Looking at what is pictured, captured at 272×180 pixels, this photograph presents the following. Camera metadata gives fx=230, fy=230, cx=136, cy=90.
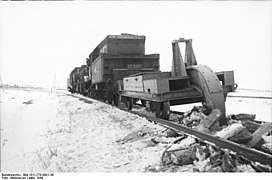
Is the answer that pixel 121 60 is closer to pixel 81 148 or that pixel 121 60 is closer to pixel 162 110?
pixel 162 110

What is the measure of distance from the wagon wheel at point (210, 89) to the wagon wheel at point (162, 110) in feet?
2.79

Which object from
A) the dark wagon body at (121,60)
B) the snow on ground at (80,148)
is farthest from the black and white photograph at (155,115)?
the dark wagon body at (121,60)

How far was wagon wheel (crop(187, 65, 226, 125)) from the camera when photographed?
470 cm

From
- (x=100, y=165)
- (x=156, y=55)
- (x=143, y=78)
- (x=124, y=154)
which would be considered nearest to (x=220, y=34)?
(x=143, y=78)

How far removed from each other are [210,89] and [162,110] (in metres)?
1.29

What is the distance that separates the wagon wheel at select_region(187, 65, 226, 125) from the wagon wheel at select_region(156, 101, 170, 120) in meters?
0.85

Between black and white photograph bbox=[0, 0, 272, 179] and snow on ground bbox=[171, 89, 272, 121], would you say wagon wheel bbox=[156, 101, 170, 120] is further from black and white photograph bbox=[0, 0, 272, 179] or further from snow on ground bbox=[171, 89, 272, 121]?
snow on ground bbox=[171, 89, 272, 121]

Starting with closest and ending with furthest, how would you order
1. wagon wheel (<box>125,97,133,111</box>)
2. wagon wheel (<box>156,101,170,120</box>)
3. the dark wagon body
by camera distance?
wagon wheel (<box>156,101,170,120</box>)
wagon wheel (<box>125,97,133,111</box>)
the dark wagon body

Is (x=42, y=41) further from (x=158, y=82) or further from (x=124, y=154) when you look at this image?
(x=124, y=154)

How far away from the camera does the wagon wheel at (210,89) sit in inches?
185

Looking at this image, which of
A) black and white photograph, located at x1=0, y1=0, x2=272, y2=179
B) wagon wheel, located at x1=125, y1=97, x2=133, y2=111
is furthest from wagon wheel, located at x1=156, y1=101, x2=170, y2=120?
wagon wheel, located at x1=125, y1=97, x2=133, y2=111

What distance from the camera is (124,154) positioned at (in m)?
3.49

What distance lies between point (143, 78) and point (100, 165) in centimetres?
277

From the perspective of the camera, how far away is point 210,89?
186 inches
